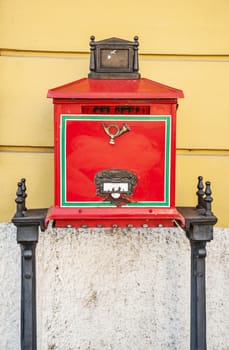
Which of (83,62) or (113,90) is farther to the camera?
(83,62)

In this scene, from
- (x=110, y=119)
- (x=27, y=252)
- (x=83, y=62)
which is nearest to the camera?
(x=110, y=119)

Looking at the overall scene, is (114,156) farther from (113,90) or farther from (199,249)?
(199,249)

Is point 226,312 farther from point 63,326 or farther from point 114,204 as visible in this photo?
point 114,204

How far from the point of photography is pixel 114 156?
169 cm

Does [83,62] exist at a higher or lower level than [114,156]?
higher

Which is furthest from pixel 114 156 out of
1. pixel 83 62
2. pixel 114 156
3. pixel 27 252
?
pixel 83 62

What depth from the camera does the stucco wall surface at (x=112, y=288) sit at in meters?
2.27

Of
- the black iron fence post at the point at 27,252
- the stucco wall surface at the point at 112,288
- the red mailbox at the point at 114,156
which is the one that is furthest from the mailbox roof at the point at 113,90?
the stucco wall surface at the point at 112,288

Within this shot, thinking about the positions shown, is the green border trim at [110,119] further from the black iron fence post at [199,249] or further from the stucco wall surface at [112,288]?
the stucco wall surface at [112,288]

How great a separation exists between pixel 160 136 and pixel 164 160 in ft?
0.31

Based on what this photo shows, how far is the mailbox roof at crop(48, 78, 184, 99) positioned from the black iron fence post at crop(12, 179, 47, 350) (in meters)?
0.43

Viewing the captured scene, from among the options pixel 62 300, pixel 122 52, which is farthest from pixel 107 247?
pixel 122 52

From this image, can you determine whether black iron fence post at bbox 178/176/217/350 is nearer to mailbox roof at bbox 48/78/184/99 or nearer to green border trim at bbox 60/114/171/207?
green border trim at bbox 60/114/171/207

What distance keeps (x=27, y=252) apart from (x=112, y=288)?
2.04ft
